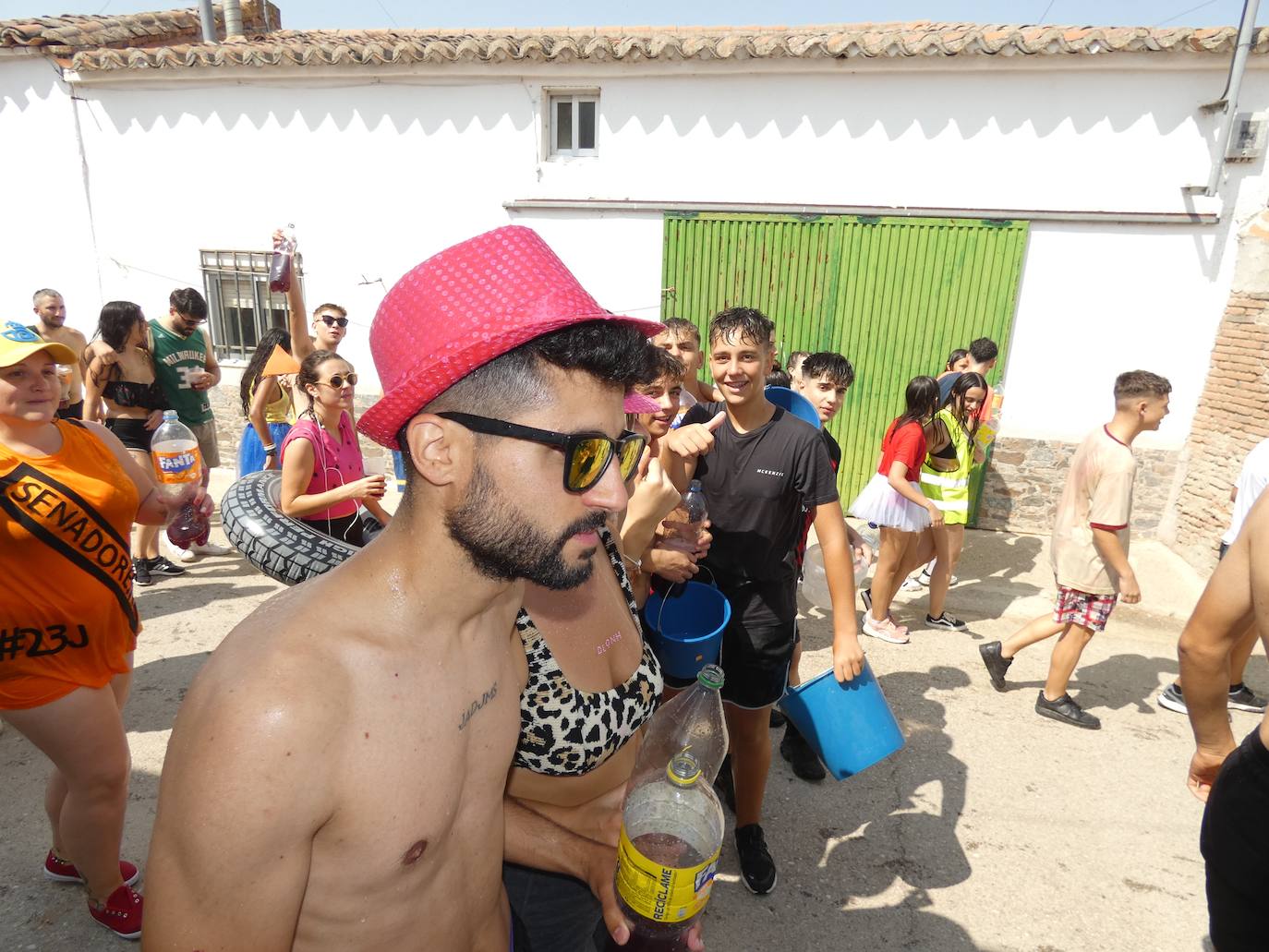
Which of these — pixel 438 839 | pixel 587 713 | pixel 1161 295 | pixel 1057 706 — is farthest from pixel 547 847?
pixel 1161 295

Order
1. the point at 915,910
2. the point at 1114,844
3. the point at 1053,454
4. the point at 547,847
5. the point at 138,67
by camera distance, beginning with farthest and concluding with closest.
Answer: the point at 138,67, the point at 1053,454, the point at 1114,844, the point at 915,910, the point at 547,847

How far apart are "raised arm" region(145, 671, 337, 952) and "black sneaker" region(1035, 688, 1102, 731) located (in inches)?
179

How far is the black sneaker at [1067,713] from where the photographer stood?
14.1 feet

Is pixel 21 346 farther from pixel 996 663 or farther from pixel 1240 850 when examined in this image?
pixel 996 663

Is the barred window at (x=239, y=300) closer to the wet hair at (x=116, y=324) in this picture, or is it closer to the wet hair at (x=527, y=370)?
the wet hair at (x=116, y=324)

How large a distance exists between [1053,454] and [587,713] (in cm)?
735

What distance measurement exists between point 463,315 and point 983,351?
21.6 feet

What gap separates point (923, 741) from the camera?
4.11m

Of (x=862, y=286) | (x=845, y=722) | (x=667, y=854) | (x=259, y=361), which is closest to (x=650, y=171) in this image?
(x=862, y=286)

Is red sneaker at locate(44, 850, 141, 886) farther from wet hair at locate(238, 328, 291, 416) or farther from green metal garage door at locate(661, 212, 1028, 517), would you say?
green metal garage door at locate(661, 212, 1028, 517)

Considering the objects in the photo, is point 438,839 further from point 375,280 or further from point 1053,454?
point 375,280

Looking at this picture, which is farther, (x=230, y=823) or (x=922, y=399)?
(x=922, y=399)

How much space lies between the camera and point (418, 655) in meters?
1.31

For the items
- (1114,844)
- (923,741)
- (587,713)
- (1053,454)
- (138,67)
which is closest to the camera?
(587,713)
